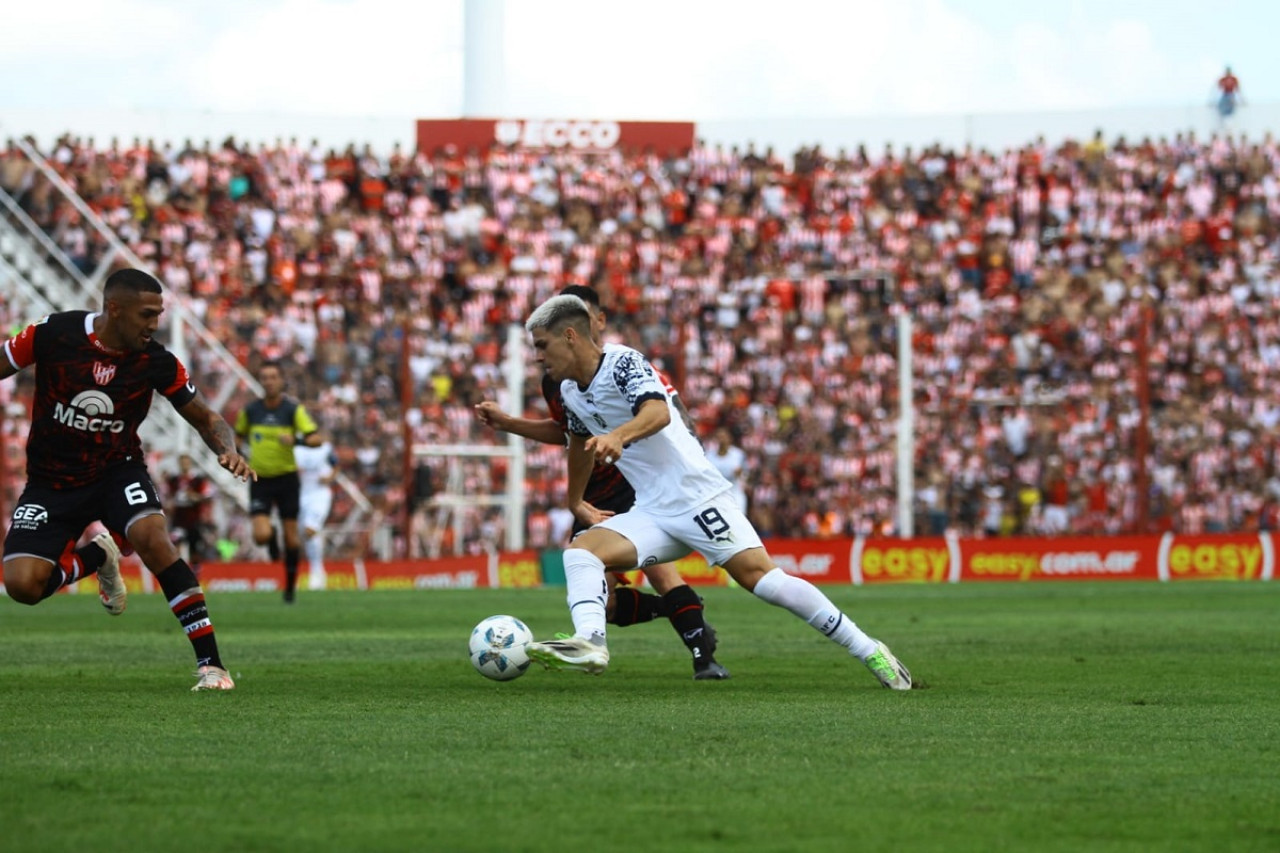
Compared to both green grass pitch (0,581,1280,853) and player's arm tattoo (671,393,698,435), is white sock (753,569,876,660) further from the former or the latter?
player's arm tattoo (671,393,698,435)

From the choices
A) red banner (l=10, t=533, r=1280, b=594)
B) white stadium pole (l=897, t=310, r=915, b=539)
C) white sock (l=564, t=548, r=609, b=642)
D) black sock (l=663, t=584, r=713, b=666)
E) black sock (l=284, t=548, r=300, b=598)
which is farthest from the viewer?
white stadium pole (l=897, t=310, r=915, b=539)

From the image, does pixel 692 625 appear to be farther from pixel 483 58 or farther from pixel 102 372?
pixel 483 58

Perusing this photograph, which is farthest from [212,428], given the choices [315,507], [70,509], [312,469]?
[315,507]

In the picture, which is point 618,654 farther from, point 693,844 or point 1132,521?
point 1132,521

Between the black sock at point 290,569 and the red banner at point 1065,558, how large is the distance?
550 inches

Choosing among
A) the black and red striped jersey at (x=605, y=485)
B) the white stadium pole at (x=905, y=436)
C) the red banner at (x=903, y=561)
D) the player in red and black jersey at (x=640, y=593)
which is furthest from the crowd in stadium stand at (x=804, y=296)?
the player in red and black jersey at (x=640, y=593)

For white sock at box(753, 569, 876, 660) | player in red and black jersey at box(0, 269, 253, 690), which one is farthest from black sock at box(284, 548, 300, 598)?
white sock at box(753, 569, 876, 660)

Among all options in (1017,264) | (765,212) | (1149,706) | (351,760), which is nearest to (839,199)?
(765,212)

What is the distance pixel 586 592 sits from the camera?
9.60 metres

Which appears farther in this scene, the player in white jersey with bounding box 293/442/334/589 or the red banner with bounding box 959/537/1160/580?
the red banner with bounding box 959/537/1160/580

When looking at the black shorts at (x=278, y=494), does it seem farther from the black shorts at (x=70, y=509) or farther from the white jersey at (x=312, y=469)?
the black shorts at (x=70, y=509)

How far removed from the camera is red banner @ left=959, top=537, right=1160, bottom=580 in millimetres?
31078

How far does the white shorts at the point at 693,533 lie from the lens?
31.9ft

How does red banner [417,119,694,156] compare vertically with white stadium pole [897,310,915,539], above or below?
above
